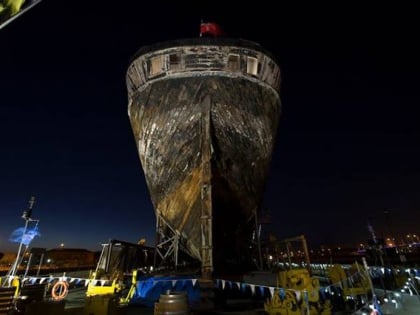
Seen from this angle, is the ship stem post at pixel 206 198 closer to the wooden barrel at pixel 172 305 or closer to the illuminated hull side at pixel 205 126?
the illuminated hull side at pixel 205 126

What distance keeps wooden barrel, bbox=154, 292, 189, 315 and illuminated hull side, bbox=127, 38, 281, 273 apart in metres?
4.59

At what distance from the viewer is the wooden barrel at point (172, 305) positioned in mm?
3184

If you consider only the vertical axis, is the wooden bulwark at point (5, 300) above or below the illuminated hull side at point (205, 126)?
below

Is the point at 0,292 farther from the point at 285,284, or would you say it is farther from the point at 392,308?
the point at 392,308

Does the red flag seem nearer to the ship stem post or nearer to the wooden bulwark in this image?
the ship stem post

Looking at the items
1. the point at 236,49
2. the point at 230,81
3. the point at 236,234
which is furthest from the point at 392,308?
the point at 236,49

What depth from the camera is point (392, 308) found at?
18.9 feet

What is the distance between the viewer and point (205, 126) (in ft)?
29.4

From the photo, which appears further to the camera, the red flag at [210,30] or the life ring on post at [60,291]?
the red flag at [210,30]

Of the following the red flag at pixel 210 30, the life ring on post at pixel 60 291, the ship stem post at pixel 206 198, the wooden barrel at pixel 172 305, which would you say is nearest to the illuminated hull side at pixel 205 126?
the ship stem post at pixel 206 198

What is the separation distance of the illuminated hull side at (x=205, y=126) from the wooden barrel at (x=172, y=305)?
15.1ft

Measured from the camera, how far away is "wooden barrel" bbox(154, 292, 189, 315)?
318 cm

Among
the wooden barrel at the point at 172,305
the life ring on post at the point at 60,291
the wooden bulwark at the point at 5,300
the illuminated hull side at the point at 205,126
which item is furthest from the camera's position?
the illuminated hull side at the point at 205,126

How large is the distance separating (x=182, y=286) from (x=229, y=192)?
3.59 metres
